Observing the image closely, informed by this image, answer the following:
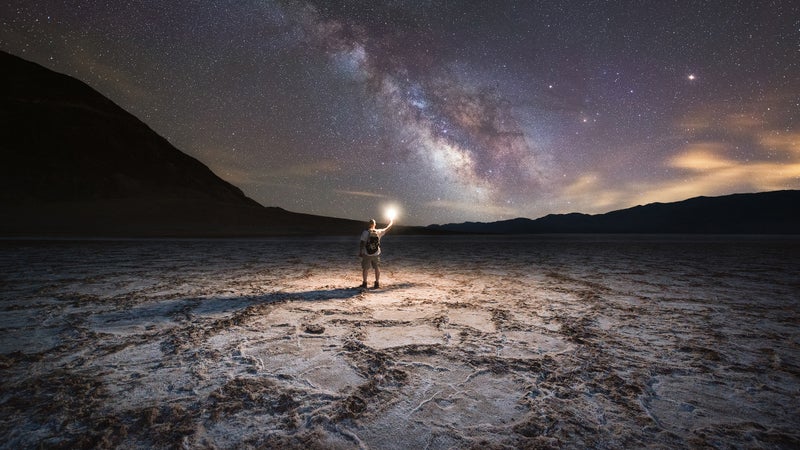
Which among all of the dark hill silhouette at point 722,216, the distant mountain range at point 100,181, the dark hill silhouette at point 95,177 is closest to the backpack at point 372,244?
the distant mountain range at point 100,181

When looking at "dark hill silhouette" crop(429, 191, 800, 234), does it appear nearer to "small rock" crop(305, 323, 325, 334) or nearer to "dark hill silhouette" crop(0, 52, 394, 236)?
"dark hill silhouette" crop(0, 52, 394, 236)

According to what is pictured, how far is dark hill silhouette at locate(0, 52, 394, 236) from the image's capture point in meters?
42.7

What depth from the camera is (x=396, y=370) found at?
3162 mm

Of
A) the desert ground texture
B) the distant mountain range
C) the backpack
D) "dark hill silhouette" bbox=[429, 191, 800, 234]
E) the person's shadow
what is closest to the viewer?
the desert ground texture

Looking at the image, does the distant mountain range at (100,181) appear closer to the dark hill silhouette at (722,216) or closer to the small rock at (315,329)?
the dark hill silhouette at (722,216)

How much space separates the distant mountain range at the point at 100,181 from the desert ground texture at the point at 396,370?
33206mm

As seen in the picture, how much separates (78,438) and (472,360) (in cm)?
296

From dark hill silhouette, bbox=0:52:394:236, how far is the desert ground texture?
3453cm

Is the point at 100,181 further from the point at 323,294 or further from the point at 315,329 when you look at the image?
the point at 315,329

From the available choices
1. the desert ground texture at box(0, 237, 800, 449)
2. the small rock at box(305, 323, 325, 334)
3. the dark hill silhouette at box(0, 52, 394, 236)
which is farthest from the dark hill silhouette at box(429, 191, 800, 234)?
the small rock at box(305, 323, 325, 334)

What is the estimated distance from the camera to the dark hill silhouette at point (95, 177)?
140 ft

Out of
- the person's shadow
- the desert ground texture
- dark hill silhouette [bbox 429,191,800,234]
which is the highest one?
dark hill silhouette [bbox 429,191,800,234]

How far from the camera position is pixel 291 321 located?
4.65 metres

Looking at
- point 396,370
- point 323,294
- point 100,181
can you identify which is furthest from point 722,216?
point 100,181
